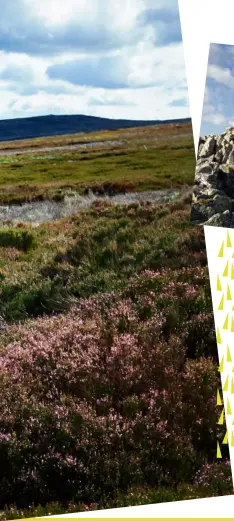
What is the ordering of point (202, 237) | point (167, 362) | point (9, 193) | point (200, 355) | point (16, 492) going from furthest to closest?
point (202, 237) → point (9, 193) → point (200, 355) → point (167, 362) → point (16, 492)

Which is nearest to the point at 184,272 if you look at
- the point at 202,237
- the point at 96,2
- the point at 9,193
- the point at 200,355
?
the point at 202,237

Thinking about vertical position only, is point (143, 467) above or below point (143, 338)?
below

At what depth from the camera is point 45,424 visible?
12.1 ft

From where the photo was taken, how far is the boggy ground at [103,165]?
5016 millimetres

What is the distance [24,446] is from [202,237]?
269 cm

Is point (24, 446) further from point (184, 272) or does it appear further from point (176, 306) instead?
point (184, 272)

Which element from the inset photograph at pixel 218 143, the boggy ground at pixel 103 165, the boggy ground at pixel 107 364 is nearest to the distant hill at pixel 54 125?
the boggy ground at pixel 103 165

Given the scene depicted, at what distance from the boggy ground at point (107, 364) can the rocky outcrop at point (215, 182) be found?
494 mm

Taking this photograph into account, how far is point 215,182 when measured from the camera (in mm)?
4926

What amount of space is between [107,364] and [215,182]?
5.83 ft

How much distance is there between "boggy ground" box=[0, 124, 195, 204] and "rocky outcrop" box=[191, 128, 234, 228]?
347 mm

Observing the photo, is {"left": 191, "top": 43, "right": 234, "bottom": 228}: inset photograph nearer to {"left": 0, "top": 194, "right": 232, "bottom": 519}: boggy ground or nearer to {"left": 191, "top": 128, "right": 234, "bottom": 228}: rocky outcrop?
{"left": 191, "top": 128, "right": 234, "bottom": 228}: rocky outcrop

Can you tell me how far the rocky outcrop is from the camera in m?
4.76

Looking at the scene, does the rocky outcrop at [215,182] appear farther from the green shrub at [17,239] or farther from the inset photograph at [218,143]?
the green shrub at [17,239]
